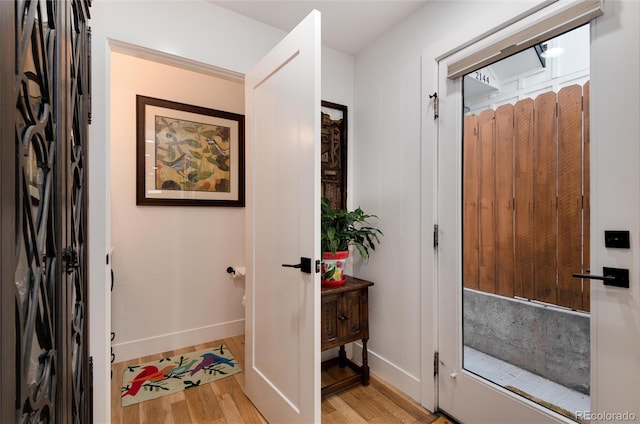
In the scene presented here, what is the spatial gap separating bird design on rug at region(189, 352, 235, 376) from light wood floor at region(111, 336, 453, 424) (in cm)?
24

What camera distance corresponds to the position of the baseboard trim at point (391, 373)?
6.37 ft

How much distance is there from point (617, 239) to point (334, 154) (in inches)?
68.4

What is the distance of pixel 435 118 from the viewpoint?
5.98 ft

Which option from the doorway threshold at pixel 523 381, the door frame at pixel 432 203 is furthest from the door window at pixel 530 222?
the door frame at pixel 432 203

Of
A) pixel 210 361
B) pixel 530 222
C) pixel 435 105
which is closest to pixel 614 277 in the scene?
pixel 530 222

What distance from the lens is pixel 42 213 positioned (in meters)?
0.56

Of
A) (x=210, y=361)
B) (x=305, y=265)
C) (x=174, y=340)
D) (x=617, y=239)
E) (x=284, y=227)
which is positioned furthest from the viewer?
(x=174, y=340)

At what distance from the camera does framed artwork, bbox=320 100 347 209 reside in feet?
7.77

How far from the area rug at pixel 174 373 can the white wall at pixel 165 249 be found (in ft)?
0.67

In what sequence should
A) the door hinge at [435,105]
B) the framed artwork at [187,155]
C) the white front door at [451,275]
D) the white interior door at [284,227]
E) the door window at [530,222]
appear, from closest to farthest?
the door window at [530,222], the white interior door at [284,227], the white front door at [451,275], the door hinge at [435,105], the framed artwork at [187,155]

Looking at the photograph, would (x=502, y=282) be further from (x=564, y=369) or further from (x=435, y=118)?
→ (x=435, y=118)

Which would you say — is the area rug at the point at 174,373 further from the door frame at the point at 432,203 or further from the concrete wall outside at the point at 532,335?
the concrete wall outside at the point at 532,335

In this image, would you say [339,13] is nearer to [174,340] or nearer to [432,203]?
[432,203]

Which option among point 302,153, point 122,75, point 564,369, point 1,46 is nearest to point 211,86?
point 122,75
